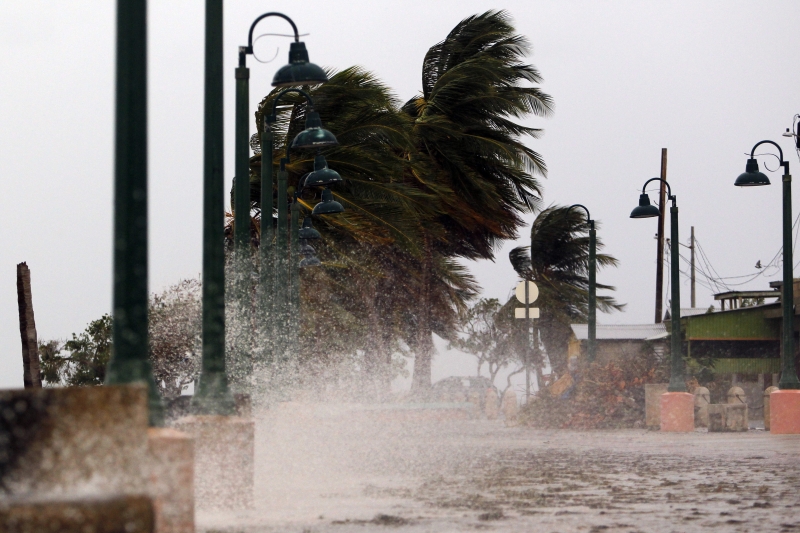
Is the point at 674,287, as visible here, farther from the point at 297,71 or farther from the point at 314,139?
the point at 297,71

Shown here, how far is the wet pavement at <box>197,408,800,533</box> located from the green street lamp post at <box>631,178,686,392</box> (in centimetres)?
308

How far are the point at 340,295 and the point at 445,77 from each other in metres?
7.81

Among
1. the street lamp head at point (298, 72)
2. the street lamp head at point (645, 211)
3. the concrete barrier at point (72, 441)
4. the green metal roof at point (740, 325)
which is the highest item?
the street lamp head at point (298, 72)

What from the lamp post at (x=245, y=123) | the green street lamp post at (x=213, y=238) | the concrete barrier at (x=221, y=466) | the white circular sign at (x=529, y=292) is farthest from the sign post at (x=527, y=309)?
the concrete barrier at (x=221, y=466)

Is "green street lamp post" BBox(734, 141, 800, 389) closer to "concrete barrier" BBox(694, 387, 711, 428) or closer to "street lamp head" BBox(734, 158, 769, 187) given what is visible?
"street lamp head" BBox(734, 158, 769, 187)

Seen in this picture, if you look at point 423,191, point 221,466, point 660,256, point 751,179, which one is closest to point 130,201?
point 221,466

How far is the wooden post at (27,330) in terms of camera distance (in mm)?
29938

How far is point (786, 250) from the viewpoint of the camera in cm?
2545

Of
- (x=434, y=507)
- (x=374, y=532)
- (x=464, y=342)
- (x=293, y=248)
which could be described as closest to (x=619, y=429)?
(x=293, y=248)

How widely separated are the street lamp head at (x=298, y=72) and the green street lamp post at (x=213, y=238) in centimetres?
454

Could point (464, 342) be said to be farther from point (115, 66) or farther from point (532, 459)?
point (115, 66)

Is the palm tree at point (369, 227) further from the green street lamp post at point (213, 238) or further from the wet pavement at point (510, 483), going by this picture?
the green street lamp post at point (213, 238)

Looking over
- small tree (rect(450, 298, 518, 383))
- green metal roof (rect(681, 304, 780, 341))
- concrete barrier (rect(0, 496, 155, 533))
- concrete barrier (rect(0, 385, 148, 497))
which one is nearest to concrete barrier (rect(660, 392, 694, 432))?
green metal roof (rect(681, 304, 780, 341))

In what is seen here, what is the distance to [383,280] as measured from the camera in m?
40.1
